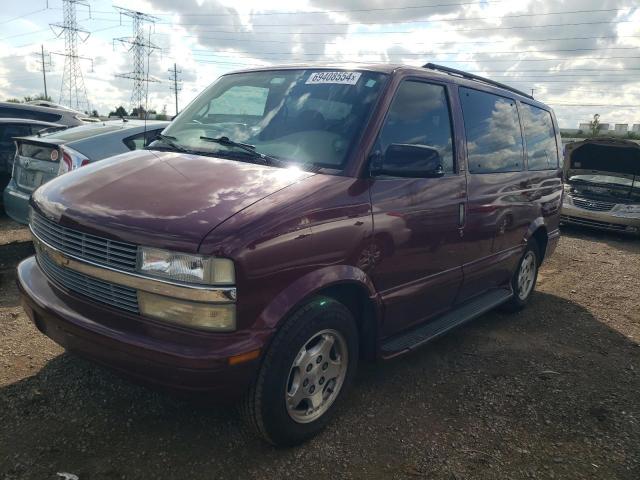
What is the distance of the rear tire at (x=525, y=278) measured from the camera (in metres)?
5.20

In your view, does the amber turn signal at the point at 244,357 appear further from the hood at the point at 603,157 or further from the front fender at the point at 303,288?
the hood at the point at 603,157

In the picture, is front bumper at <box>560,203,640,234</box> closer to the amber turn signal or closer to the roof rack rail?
the roof rack rail

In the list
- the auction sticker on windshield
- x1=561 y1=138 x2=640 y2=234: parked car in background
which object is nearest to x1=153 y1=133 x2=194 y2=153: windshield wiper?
the auction sticker on windshield

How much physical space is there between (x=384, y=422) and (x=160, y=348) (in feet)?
4.96

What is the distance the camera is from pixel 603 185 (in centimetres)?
1092

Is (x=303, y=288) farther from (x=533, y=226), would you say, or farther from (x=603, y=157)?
(x=603, y=157)

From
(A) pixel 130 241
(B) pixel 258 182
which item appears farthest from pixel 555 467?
(A) pixel 130 241

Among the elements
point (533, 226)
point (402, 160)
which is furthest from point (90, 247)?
point (533, 226)

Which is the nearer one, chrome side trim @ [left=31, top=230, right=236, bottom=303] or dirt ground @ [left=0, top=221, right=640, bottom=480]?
chrome side trim @ [left=31, top=230, right=236, bottom=303]

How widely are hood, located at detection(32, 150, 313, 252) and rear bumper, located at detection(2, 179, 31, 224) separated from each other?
2.78 meters

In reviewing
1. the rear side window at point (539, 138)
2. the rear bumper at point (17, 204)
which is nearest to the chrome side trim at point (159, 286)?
the rear bumper at point (17, 204)

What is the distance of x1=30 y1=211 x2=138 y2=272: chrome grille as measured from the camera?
2.41 meters

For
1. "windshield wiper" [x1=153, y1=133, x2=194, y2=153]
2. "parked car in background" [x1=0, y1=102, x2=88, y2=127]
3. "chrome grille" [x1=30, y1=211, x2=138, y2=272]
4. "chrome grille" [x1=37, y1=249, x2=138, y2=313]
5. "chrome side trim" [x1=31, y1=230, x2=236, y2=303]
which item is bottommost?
"chrome grille" [x1=37, y1=249, x2=138, y2=313]

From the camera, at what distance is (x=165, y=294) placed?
2.32 metres
